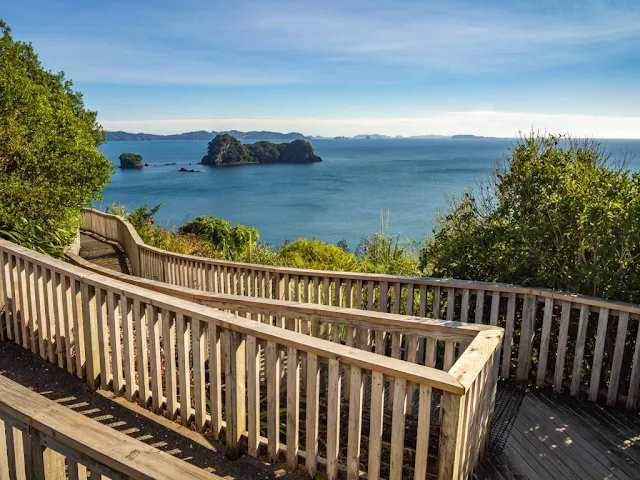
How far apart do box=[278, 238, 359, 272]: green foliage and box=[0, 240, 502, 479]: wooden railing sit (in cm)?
652

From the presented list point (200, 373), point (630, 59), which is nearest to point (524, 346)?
point (200, 373)

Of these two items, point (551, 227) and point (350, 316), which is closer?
point (350, 316)

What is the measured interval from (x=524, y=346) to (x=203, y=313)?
Result: 3.09 metres

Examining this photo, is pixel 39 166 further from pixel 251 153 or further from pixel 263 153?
pixel 263 153

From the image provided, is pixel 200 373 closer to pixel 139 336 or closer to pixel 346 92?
pixel 139 336

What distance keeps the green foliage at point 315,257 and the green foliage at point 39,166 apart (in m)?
4.44

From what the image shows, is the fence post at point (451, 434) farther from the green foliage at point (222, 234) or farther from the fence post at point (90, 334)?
the green foliage at point (222, 234)

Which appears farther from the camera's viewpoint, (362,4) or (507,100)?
(507,100)

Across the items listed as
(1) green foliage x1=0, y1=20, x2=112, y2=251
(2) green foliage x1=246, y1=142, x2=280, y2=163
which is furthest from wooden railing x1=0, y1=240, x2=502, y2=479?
(2) green foliage x1=246, y1=142, x2=280, y2=163

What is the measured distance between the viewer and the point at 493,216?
20.0 ft

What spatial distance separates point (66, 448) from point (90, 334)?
2410 millimetres

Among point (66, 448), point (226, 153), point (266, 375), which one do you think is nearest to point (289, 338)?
point (266, 375)

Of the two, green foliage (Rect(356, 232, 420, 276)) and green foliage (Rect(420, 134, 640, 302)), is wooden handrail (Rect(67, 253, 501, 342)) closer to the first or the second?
green foliage (Rect(420, 134, 640, 302))

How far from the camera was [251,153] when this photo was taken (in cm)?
15075
